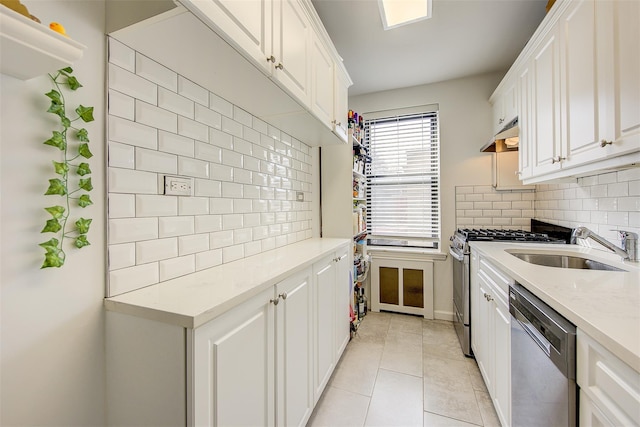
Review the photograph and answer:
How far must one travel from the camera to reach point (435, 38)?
218 cm

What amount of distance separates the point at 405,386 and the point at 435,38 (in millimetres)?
2677

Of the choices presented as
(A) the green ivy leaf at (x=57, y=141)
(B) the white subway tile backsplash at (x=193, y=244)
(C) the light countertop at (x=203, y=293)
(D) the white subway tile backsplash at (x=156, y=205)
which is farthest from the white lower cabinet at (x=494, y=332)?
(A) the green ivy leaf at (x=57, y=141)

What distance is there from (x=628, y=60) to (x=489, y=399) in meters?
1.92

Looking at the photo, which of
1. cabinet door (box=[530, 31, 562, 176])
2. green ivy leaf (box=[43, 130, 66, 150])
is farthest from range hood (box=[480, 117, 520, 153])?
green ivy leaf (box=[43, 130, 66, 150])

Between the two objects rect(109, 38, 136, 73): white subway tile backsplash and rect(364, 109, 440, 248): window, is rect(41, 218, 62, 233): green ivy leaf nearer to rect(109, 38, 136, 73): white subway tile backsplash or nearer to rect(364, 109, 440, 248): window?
rect(109, 38, 136, 73): white subway tile backsplash

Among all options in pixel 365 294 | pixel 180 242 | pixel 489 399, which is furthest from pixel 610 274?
pixel 365 294

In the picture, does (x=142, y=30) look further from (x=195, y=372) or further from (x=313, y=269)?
(x=313, y=269)

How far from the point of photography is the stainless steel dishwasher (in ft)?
2.65

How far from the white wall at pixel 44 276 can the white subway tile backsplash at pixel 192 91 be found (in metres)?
0.29

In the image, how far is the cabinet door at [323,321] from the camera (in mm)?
1524

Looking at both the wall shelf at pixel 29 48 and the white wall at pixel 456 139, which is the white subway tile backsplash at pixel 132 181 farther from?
the white wall at pixel 456 139

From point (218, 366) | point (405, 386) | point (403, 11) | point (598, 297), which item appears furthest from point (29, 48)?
point (405, 386)

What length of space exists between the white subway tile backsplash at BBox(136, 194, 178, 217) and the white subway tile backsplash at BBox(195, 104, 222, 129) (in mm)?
392

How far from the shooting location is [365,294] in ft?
10.2
